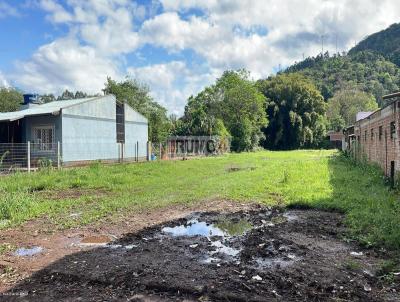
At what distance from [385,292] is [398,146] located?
8.24 meters

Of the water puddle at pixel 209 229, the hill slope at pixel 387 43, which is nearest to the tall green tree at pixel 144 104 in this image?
the water puddle at pixel 209 229

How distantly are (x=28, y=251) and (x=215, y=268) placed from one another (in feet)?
9.96

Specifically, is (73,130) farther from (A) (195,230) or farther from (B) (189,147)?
→ (A) (195,230)

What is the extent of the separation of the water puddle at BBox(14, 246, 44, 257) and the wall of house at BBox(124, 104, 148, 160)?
21244 mm

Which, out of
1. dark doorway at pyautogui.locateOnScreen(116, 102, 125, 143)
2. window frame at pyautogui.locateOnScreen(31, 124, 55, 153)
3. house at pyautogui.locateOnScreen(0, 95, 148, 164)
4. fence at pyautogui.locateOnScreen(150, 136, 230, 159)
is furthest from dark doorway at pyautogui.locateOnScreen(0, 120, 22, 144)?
fence at pyautogui.locateOnScreen(150, 136, 230, 159)

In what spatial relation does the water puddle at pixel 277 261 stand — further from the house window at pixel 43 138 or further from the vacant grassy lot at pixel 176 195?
the house window at pixel 43 138

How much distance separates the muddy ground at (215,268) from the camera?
13.5ft

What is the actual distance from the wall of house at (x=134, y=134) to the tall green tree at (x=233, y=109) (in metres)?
13.2

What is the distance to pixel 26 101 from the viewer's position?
1096 inches

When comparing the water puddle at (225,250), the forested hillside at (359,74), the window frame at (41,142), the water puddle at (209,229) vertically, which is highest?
the forested hillside at (359,74)

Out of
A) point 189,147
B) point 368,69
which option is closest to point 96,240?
point 189,147

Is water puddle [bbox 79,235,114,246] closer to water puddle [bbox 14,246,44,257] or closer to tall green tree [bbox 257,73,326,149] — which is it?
water puddle [bbox 14,246,44,257]

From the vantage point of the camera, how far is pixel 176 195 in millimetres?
11125

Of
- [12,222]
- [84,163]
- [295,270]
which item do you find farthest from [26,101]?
[295,270]
